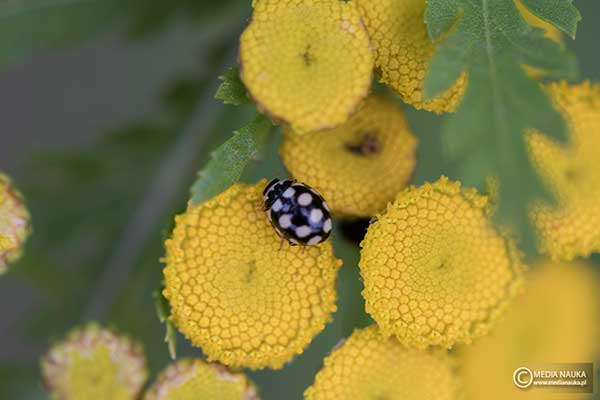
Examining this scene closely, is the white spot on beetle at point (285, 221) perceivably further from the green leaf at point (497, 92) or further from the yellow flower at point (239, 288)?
the green leaf at point (497, 92)

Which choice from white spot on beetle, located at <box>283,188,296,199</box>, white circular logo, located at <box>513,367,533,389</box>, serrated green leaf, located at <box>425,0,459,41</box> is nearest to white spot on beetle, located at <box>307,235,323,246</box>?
white spot on beetle, located at <box>283,188,296,199</box>

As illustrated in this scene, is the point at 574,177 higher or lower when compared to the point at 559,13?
lower

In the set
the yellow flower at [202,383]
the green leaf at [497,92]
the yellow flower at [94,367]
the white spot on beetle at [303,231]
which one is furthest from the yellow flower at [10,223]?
the green leaf at [497,92]

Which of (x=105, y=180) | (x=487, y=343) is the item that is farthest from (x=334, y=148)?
(x=105, y=180)

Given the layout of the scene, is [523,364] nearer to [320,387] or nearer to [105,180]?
[320,387]

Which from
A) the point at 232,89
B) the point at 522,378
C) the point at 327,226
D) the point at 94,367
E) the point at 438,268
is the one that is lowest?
the point at 522,378

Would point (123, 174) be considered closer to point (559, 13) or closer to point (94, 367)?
point (94, 367)

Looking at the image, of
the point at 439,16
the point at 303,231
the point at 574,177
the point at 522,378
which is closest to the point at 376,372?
the point at 303,231

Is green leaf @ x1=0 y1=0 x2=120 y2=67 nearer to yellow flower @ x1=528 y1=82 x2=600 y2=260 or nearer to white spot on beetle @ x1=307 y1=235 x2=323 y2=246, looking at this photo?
white spot on beetle @ x1=307 y1=235 x2=323 y2=246
